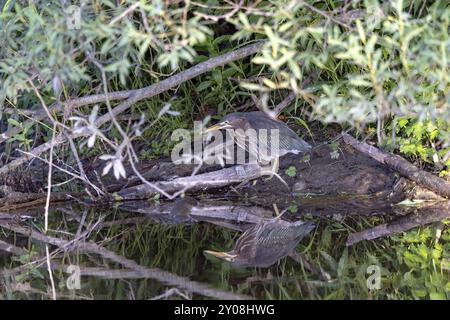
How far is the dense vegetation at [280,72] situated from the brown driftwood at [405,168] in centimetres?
9

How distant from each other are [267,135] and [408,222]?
145 centimetres

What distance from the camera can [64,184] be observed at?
23.8 feet

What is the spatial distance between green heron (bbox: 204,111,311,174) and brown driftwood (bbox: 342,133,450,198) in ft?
1.41

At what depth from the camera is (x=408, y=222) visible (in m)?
6.12

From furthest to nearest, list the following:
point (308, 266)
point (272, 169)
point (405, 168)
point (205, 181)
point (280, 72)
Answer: point (272, 169) < point (205, 181) < point (405, 168) < point (308, 266) < point (280, 72)

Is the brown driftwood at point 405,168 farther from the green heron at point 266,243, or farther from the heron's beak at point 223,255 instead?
the heron's beak at point 223,255

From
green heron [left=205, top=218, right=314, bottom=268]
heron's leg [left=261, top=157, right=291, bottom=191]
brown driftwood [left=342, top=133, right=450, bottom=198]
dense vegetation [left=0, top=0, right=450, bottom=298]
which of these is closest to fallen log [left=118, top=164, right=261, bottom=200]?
heron's leg [left=261, top=157, right=291, bottom=191]

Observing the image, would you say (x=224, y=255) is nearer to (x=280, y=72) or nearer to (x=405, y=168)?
(x=280, y=72)

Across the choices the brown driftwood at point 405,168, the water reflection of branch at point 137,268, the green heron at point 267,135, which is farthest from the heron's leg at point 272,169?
the water reflection of branch at point 137,268

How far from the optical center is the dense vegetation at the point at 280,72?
482cm

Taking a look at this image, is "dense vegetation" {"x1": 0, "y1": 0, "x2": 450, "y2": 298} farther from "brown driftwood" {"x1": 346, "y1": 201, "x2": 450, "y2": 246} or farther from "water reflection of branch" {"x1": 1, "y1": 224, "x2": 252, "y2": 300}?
"water reflection of branch" {"x1": 1, "y1": 224, "x2": 252, "y2": 300}

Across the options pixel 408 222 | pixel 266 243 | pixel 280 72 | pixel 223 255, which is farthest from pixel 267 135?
pixel 280 72

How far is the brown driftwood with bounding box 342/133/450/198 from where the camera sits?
646 cm

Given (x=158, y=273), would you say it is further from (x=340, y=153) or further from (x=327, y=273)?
(x=340, y=153)
